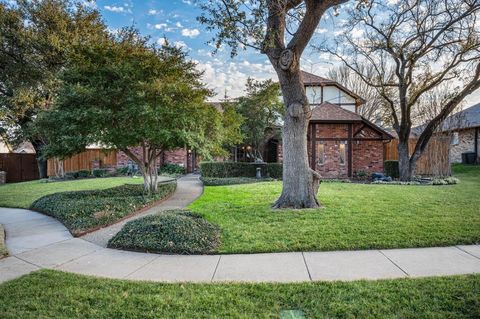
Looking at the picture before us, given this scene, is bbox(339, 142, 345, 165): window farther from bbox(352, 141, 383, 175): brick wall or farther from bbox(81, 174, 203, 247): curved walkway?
bbox(81, 174, 203, 247): curved walkway

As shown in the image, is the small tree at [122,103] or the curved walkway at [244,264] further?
the small tree at [122,103]

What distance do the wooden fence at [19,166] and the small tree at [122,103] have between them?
48.3 feet

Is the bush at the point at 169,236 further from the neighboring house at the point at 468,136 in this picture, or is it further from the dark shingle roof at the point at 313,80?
the dark shingle roof at the point at 313,80

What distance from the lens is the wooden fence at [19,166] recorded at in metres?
20.3

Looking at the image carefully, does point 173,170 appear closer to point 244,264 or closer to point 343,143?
point 343,143

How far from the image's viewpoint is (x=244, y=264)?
4.07 m

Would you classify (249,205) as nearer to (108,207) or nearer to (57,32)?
(108,207)

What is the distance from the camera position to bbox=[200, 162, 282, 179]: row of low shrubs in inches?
667

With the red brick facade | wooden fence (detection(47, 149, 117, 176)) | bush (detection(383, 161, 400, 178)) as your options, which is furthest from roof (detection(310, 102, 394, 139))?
wooden fence (detection(47, 149, 117, 176))

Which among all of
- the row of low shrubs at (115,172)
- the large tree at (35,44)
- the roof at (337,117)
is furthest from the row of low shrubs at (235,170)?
the large tree at (35,44)

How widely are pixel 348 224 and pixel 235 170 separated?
12024 millimetres

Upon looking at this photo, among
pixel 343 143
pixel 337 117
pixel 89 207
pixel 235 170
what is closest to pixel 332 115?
pixel 337 117

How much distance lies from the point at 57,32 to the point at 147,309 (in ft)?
50.9

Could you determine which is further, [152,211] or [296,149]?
[152,211]
